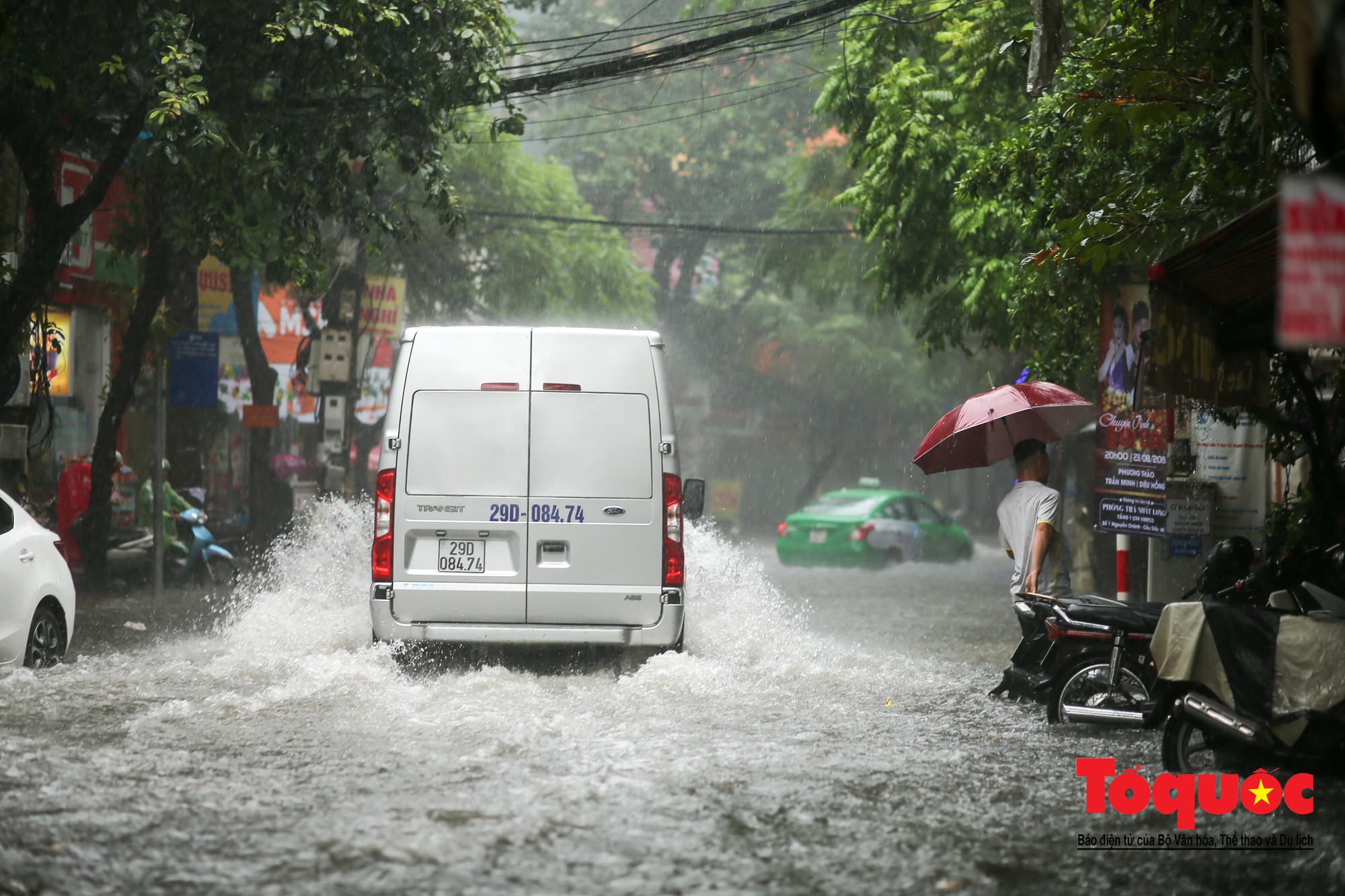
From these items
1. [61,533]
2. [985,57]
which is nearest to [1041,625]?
[985,57]

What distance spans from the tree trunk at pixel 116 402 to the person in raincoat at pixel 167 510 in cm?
95

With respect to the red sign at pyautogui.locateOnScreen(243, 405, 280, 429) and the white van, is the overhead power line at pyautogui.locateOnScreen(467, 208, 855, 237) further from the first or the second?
the white van

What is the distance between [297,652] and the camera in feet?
32.0

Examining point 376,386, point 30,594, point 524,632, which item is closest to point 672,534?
point 524,632

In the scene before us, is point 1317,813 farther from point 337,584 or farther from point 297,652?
point 337,584

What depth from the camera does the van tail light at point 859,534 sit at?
23031mm

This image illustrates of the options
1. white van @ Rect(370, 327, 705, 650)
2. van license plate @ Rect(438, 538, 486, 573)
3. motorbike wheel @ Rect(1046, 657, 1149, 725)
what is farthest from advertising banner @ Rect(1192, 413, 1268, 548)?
van license plate @ Rect(438, 538, 486, 573)

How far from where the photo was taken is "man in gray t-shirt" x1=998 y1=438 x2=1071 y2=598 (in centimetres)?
819

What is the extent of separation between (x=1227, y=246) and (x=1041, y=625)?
247 cm

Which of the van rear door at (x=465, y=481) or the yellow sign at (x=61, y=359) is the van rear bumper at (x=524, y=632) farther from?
the yellow sign at (x=61, y=359)

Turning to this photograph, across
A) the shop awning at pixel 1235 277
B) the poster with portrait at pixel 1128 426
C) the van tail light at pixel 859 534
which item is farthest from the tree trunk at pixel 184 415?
the shop awning at pixel 1235 277

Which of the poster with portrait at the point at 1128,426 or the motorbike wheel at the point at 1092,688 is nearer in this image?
the motorbike wheel at the point at 1092,688

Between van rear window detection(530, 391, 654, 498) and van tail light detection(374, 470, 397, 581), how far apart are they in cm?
88

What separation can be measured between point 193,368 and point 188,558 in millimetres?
2432
